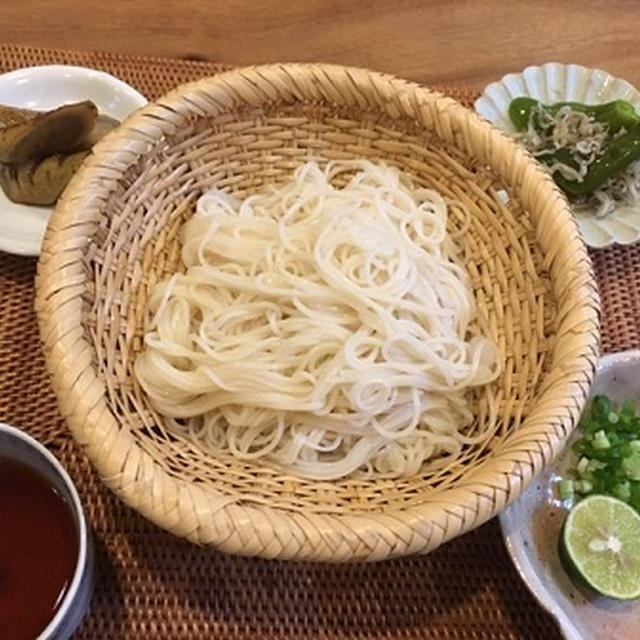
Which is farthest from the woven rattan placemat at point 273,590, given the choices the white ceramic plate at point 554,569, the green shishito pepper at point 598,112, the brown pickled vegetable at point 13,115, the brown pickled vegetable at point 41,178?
the green shishito pepper at point 598,112

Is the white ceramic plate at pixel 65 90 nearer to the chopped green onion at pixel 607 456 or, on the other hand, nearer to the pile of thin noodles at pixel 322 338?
the pile of thin noodles at pixel 322 338

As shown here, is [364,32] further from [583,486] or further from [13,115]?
[583,486]

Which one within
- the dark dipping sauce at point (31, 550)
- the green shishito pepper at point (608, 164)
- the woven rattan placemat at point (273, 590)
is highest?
Answer: the green shishito pepper at point (608, 164)

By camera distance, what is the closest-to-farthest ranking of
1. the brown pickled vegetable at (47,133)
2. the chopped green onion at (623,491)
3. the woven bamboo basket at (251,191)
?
the woven bamboo basket at (251,191), the chopped green onion at (623,491), the brown pickled vegetable at (47,133)

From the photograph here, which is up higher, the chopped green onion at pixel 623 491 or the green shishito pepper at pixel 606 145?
the green shishito pepper at pixel 606 145

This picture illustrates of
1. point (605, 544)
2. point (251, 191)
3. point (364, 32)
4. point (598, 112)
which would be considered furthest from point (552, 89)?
point (605, 544)

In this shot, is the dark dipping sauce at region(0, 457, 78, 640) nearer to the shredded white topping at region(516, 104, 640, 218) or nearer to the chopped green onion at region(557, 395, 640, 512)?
the chopped green onion at region(557, 395, 640, 512)

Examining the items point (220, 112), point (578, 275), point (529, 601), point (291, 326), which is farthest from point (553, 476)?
point (220, 112)

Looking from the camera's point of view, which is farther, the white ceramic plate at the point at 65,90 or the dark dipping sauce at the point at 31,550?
the white ceramic plate at the point at 65,90
